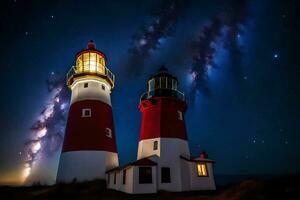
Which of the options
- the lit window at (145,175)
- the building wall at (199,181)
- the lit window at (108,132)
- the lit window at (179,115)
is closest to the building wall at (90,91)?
the lit window at (108,132)

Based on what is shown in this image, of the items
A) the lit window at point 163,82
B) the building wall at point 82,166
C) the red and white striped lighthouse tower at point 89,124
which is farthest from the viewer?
the lit window at point 163,82

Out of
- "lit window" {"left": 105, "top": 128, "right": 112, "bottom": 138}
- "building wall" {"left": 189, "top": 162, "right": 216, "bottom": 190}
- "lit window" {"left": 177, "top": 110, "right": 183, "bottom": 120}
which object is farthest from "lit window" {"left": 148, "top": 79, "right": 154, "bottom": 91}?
"building wall" {"left": 189, "top": 162, "right": 216, "bottom": 190}

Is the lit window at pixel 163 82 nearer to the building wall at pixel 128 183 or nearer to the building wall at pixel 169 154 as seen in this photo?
the building wall at pixel 169 154

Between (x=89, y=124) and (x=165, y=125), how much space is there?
6.85 meters

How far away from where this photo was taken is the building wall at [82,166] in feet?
68.8

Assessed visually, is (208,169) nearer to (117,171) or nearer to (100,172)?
(117,171)

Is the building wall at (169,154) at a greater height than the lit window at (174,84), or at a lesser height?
lesser

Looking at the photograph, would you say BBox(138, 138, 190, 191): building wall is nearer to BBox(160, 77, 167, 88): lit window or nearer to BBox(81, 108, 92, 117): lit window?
BBox(160, 77, 167, 88): lit window

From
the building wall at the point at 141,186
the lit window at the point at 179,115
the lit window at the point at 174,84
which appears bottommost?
the building wall at the point at 141,186

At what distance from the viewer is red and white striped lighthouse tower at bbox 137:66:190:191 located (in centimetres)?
2044

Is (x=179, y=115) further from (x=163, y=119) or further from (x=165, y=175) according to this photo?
(x=165, y=175)

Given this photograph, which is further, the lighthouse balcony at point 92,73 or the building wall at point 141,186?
the lighthouse balcony at point 92,73

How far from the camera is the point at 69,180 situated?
2083 cm

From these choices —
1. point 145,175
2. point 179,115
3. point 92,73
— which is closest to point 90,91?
point 92,73
